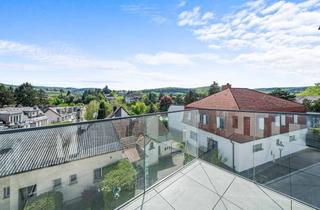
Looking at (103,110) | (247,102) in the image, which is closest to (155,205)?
(247,102)

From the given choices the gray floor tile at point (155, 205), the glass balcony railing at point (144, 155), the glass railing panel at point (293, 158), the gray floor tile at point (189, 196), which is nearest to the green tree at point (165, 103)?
the glass balcony railing at point (144, 155)

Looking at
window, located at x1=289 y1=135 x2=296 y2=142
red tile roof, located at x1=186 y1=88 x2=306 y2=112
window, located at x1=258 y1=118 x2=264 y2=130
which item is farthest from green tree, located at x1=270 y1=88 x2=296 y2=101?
window, located at x1=289 y1=135 x2=296 y2=142

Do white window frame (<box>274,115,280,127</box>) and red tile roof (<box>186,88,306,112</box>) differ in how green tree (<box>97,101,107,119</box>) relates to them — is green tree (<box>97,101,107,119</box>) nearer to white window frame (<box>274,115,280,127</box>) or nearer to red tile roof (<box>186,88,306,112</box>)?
red tile roof (<box>186,88,306,112</box>)

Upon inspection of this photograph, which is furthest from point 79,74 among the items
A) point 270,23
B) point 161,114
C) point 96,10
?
point 161,114

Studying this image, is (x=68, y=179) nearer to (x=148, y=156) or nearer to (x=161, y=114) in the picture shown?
(x=148, y=156)

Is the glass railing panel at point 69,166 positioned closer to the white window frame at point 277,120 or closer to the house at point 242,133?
the house at point 242,133

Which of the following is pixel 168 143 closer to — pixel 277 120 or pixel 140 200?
pixel 140 200
